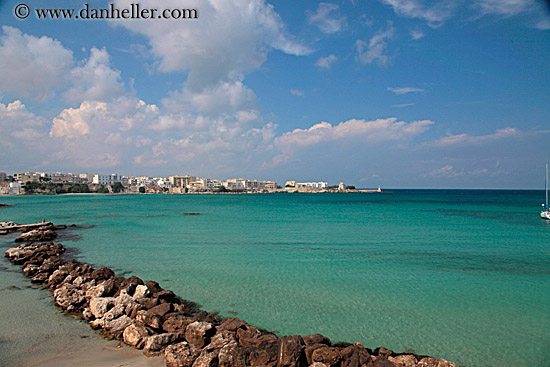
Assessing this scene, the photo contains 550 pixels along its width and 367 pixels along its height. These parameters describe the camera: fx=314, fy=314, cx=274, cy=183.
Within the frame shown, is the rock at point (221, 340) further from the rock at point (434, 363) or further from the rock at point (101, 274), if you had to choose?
the rock at point (101, 274)

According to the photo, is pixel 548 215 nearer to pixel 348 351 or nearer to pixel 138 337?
pixel 348 351

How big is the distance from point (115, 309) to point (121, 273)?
4.55 m

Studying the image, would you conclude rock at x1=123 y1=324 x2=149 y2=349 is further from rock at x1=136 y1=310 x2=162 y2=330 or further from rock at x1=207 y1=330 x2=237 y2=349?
rock at x1=207 y1=330 x2=237 y2=349

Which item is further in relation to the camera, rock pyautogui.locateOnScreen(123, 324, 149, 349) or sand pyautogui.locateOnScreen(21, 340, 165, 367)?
rock pyautogui.locateOnScreen(123, 324, 149, 349)

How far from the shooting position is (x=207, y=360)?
4.98 meters

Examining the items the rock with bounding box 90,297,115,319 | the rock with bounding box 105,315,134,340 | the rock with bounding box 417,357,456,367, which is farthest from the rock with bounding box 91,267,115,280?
the rock with bounding box 417,357,456,367

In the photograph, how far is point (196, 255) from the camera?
44.3 ft

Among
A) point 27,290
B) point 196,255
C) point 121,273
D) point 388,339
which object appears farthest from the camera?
point 196,255

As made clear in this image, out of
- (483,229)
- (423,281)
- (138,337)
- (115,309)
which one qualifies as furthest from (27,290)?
(483,229)

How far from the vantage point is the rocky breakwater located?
196 inches

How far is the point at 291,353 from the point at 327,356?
22.3 inches

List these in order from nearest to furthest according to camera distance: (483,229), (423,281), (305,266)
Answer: (423,281) < (305,266) < (483,229)

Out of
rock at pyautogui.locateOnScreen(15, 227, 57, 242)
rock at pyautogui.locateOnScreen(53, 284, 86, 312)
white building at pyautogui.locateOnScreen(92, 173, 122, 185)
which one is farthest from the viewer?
white building at pyautogui.locateOnScreen(92, 173, 122, 185)

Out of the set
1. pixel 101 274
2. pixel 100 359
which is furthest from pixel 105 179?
pixel 100 359
